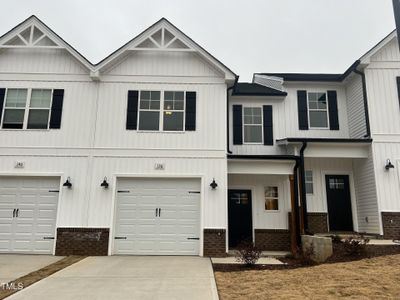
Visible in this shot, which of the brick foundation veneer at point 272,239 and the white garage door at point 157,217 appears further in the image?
the brick foundation veneer at point 272,239

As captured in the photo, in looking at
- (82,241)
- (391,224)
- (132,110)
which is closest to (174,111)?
(132,110)

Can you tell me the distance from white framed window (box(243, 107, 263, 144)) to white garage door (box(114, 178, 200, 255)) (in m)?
3.69

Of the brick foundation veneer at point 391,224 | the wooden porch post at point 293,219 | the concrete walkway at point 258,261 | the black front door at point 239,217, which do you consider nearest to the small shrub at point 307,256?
the concrete walkway at point 258,261

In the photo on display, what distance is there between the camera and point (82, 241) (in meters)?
10.7

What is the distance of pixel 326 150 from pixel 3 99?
39.3 feet

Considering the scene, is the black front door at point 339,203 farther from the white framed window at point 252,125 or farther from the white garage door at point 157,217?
the white garage door at point 157,217

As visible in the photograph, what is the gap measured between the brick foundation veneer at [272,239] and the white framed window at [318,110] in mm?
4798

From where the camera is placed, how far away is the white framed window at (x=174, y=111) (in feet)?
38.4

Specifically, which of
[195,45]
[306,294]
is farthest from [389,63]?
[306,294]

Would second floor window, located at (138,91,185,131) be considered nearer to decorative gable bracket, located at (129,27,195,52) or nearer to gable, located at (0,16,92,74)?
decorative gable bracket, located at (129,27,195,52)

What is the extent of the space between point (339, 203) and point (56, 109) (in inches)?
451

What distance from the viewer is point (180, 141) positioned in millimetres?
11539

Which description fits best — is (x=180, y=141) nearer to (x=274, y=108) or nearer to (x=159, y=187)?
(x=159, y=187)

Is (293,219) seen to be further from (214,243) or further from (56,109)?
(56,109)
